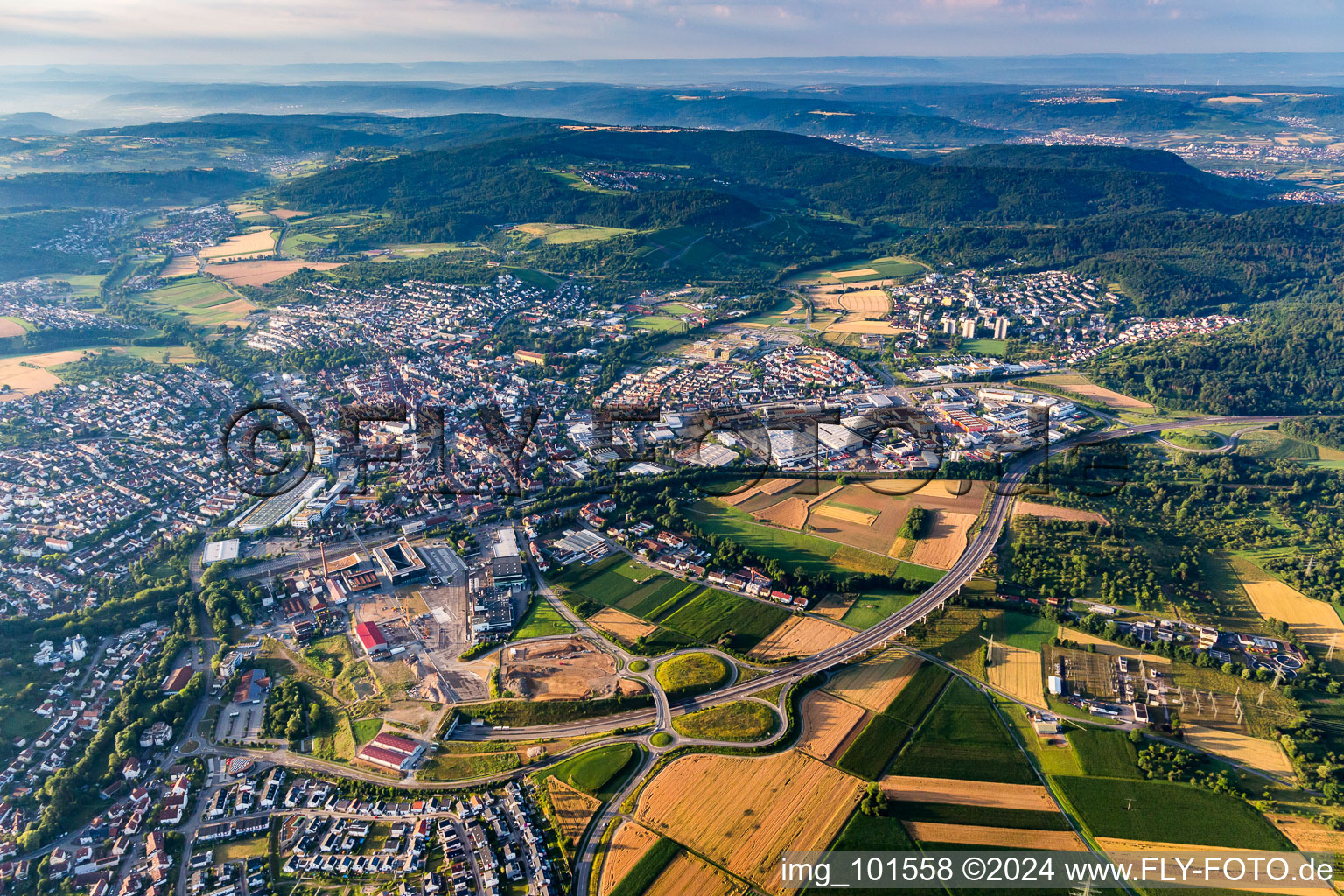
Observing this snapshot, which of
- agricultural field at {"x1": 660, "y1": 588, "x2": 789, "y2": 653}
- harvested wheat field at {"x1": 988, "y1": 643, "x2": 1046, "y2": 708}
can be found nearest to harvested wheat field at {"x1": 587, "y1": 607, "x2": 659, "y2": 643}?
agricultural field at {"x1": 660, "y1": 588, "x2": 789, "y2": 653}

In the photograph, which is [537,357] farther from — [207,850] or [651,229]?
[207,850]

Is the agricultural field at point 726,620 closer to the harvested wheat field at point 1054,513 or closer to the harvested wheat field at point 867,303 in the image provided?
the harvested wheat field at point 1054,513

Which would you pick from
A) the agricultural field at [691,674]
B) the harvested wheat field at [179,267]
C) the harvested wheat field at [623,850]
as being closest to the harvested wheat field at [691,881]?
the harvested wheat field at [623,850]

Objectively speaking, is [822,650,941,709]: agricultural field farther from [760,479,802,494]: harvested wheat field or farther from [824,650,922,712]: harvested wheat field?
[760,479,802,494]: harvested wheat field

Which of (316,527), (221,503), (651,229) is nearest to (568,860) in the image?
(316,527)

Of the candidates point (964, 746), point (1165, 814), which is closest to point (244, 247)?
point (964, 746)

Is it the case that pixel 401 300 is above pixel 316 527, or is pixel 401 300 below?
above
